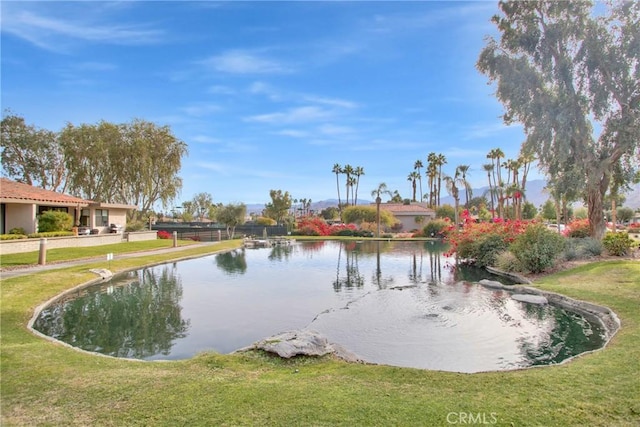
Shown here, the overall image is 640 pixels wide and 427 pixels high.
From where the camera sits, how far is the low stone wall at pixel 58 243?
19359mm

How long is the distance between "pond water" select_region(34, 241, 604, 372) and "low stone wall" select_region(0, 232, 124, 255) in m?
6.87

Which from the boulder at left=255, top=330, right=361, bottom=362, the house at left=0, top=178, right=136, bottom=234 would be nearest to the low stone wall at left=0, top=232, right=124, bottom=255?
the house at left=0, top=178, right=136, bottom=234

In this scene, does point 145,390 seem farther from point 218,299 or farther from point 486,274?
point 486,274

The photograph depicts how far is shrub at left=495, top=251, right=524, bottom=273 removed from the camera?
684 inches

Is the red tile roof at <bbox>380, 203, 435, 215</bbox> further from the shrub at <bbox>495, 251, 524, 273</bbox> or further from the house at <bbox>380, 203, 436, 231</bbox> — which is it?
the shrub at <bbox>495, 251, 524, 273</bbox>

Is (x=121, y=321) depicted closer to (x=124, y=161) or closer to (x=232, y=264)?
(x=232, y=264)

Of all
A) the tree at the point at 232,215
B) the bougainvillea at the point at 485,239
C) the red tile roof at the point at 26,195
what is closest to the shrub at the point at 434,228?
the tree at the point at 232,215

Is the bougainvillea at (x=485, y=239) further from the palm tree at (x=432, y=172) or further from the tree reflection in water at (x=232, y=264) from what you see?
the palm tree at (x=432, y=172)

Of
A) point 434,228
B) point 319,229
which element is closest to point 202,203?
point 319,229

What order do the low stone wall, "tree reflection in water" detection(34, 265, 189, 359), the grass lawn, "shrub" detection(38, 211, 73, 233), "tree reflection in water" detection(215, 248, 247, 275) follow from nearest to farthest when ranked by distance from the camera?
the grass lawn → "tree reflection in water" detection(34, 265, 189, 359) → the low stone wall → "tree reflection in water" detection(215, 248, 247, 275) → "shrub" detection(38, 211, 73, 233)

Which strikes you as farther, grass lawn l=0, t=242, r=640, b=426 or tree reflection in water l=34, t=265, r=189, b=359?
tree reflection in water l=34, t=265, r=189, b=359

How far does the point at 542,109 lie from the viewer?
63.4ft

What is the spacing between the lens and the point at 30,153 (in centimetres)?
3831

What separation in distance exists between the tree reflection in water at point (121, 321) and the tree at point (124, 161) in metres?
27.7
